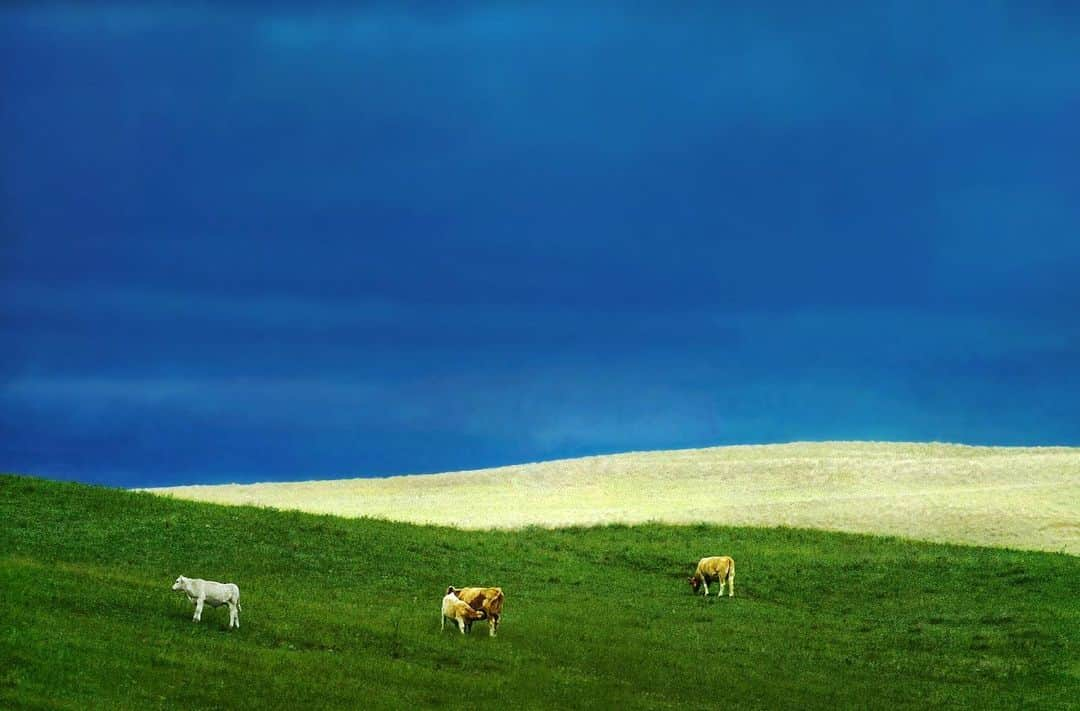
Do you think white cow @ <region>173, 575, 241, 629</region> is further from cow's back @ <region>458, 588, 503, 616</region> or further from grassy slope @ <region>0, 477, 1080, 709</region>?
cow's back @ <region>458, 588, 503, 616</region>

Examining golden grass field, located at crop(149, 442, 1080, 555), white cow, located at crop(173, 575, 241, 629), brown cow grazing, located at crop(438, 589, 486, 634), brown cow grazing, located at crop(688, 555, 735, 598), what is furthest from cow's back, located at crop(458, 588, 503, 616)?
golden grass field, located at crop(149, 442, 1080, 555)

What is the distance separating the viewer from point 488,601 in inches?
1346

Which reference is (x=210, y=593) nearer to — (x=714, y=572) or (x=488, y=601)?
(x=488, y=601)

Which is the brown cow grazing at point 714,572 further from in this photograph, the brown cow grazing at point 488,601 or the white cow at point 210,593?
the white cow at point 210,593

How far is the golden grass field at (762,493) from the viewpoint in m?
64.4

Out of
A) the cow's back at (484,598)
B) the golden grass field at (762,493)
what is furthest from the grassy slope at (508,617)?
the golden grass field at (762,493)

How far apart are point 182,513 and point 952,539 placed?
118ft

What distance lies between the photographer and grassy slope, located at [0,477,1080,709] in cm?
2623

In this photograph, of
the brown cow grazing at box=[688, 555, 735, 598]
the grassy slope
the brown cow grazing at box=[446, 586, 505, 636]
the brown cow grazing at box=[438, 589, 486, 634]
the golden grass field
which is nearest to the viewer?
the grassy slope

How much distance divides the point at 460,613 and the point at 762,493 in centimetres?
4745

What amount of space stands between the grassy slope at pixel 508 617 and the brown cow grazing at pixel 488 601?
71cm

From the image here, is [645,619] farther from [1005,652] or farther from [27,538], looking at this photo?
[27,538]

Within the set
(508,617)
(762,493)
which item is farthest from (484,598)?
(762,493)

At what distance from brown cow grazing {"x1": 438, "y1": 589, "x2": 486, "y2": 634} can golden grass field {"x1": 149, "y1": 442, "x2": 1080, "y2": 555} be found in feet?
102
